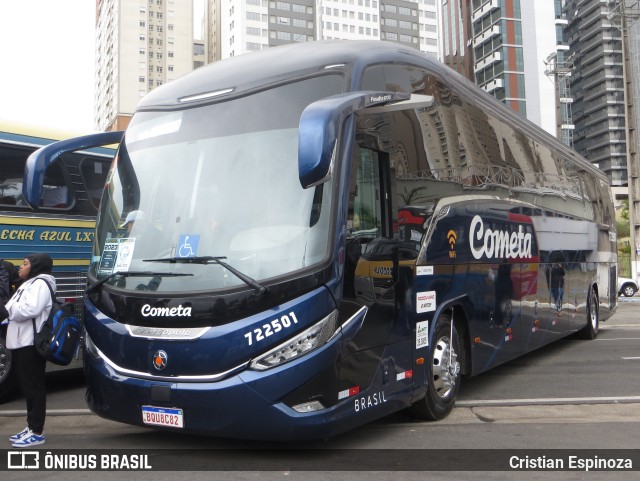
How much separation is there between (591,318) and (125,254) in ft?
36.3

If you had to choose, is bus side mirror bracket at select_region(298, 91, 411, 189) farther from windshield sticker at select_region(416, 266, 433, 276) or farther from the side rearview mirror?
windshield sticker at select_region(416, 266, 433, 276)

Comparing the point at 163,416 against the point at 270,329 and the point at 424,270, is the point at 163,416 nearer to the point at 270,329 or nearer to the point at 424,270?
the point at 270,329

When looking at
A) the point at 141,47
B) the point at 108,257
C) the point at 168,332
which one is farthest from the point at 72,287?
the point at 141,47

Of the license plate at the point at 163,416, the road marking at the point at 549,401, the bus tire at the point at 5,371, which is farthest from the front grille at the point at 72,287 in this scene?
the road marking at the point at 549,401

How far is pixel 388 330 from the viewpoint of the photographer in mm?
6277

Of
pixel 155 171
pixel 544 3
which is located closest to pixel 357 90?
pixel 155 171

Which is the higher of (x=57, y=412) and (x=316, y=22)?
(x=316, y=22)

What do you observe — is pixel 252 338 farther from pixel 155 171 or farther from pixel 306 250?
pixel 155 171

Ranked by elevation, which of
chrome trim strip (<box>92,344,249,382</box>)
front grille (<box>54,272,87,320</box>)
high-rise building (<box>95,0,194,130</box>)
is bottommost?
chrome trim strip (<box>92,344,249,382</box>)

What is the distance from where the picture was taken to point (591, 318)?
14.6 metres

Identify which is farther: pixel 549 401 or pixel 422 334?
pixel 549 401

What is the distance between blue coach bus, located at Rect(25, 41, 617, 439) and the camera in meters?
5.39

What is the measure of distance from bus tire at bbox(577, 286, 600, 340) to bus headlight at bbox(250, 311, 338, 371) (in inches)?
394

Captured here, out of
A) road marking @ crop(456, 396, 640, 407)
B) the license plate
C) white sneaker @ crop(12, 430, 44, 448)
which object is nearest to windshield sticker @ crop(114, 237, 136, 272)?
the license plate
